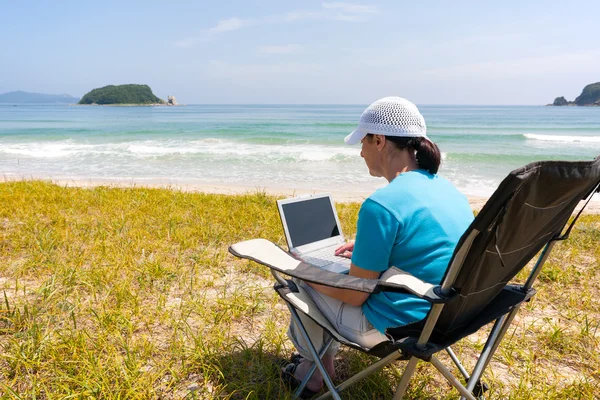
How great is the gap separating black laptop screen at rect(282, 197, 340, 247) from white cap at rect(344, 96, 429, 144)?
0.82 meters

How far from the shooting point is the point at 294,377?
2.02 m

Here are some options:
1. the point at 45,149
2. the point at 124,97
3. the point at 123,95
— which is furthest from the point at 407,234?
the point at 123,95

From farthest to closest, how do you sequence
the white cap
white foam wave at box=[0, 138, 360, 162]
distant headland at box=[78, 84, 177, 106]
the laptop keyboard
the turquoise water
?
1. distant headland at box=[78, 84, 177, 106]
2. white foam wave at box=[0, 138, 360, 162]
3. the turquoise water
4. the laptop keyboard
5. the white cap

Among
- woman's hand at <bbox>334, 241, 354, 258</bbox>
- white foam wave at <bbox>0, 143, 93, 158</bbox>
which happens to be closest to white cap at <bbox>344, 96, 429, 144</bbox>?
woman's hand at <bbox>334, 241, 354, 258</bbox>

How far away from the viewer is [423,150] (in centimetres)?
167

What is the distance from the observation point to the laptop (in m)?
2.23

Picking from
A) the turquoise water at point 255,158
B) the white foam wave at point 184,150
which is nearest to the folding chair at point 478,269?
the turquoise water at point 255,158

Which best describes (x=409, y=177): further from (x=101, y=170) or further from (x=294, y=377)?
(x=101, y=170)

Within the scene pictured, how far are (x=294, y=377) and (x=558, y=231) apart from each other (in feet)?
4.31

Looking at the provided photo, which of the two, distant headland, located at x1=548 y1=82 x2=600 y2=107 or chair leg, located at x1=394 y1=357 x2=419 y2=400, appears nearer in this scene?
chair leg, located at x1=394 y1=357 x2=419 y2=400

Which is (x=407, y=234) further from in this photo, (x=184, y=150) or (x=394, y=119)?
(x=184, y=150)

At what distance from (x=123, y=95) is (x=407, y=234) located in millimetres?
131874

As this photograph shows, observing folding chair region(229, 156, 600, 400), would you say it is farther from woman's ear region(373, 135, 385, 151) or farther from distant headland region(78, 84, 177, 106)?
distant headland region(78, 84, 177, 106)

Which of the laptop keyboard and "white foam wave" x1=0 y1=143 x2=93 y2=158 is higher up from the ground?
"white foam wave" x1=0 y1=143 x2=93 y2=158
